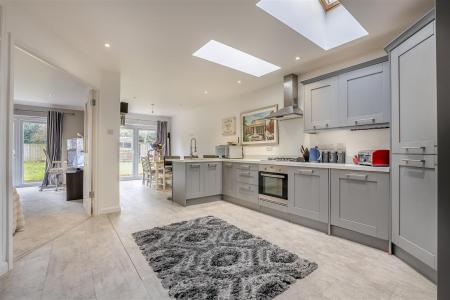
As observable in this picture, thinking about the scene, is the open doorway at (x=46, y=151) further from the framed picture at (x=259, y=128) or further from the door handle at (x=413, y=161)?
the door handle at (x=413, y=161)

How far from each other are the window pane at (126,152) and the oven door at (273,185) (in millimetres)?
6035

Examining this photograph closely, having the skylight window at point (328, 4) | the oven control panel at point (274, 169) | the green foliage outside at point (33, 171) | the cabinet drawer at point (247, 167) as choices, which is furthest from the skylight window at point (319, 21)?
the green foliage outside at point (33, 171)

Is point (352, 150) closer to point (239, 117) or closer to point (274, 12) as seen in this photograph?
point (274, 12)

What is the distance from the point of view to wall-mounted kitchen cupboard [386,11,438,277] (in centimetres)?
169

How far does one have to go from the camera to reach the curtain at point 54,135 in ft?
20.8

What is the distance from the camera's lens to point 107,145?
3.56m

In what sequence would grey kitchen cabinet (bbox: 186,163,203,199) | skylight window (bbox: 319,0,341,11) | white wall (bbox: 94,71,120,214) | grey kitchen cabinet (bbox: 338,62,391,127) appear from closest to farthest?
grey kitchen cabinet (bbox: 338,62,391,127) < skylight window (bbox: 319,0,341,11) < white wall (bbox: 94,71,120,214) < grey kitchen cabinet (bbox: 186,163,203,199)

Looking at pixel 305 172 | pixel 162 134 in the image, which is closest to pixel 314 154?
pixel 305 172

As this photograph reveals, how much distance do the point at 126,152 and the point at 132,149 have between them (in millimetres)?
240

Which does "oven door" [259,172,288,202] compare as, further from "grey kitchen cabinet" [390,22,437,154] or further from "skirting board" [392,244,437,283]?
"grey kitchen cabinet" [390,22,437,154]

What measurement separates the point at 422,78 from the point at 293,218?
2.24 metres

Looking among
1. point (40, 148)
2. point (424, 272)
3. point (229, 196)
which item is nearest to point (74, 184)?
point (40, 148)

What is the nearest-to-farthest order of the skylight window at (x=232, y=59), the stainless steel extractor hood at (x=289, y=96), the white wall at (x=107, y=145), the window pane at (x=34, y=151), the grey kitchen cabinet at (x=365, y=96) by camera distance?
the grey kitchen cabinet at (x=365, y=96)
the skylight window at (x=232, y=59)
the white wall at (x=107, y=145)
the stainless steel extractor hood at (x=289, y=96)
the window pane at (x=34, y=151)

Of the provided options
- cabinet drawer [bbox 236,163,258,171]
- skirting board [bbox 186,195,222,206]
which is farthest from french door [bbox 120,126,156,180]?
cabinet drawer [bbox 236,163,258,171]
